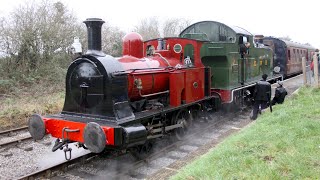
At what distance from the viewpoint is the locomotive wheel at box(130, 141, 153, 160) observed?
265 inches

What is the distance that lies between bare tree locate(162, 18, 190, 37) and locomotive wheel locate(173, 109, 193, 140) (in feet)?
101

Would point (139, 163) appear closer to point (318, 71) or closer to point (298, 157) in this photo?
point (298, 157)

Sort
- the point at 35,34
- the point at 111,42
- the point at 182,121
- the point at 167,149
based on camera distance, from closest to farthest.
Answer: the point at 167,149 < the point at 182,121 < the point at 35,34 < the point at 111,42

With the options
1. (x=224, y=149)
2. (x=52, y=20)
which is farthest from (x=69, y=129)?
(x=52, y=20)

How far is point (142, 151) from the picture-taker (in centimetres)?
705

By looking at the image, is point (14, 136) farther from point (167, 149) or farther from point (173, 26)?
point (173, 26)

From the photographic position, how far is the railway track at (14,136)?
8023 millimetres

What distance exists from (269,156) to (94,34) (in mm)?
3797

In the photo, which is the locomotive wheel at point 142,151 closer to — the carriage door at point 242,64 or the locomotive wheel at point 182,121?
the locomotive wheel at point 182,121

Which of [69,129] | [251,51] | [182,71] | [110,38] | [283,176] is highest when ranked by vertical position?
[110,38]

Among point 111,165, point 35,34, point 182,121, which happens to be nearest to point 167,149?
point 182,121

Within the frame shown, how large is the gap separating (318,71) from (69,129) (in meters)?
11.3

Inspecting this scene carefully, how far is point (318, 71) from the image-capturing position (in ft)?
43.3

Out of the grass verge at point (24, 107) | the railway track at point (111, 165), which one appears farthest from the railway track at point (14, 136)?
the railway track at point (111, 165)
